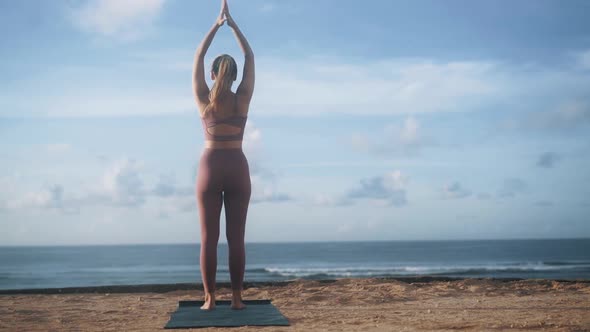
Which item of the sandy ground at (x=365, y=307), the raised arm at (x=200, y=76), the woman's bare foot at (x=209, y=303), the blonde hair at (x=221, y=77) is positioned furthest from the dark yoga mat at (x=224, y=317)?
the raised arm at (x=200, y=76)

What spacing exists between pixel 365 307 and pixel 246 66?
10.3 feet

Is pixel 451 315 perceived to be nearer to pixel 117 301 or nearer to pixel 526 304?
pixel 526 304

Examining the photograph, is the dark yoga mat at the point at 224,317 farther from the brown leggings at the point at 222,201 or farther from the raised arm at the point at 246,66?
the raised arm at the point at 246,66

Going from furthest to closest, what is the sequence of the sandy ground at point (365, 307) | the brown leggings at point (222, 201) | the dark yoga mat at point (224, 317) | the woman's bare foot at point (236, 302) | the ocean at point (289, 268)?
1. the ocean at point (289, 268)
2. the woman's bare foot at point (236, 302)
3. the brown leggings at point (222, 201)
4. the sandy ground at point (365, 307)
5. the dark yoga mat at point (224, 317)

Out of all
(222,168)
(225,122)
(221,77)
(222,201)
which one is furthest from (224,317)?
(221,77)

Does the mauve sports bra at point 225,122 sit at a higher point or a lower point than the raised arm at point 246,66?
lower

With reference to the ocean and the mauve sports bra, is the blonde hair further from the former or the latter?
the ocean

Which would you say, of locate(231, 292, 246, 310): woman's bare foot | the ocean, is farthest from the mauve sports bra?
the ocean

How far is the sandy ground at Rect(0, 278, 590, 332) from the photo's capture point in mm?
5539

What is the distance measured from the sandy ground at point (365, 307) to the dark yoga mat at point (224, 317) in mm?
153

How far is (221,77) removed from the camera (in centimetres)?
591

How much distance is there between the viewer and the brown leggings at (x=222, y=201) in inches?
230

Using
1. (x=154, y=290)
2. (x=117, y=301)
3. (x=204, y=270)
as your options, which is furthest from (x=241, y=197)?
(x=154, y=290)

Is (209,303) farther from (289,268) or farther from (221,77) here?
(289,268)
